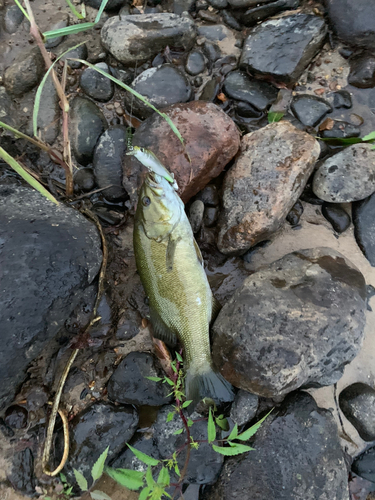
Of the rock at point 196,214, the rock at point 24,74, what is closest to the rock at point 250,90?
the rock at point 196,214

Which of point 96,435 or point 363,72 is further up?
point 363,72

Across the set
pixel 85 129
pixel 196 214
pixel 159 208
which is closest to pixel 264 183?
pixel 196 214

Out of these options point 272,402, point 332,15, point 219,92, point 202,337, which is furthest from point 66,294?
point 332,15

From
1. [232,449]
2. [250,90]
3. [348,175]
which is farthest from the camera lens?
[250,90]

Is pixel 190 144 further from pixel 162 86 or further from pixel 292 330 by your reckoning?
pixel 292 330

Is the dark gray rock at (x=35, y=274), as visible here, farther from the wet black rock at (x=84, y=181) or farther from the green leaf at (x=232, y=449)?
the green leaf at (x=232, y=449)

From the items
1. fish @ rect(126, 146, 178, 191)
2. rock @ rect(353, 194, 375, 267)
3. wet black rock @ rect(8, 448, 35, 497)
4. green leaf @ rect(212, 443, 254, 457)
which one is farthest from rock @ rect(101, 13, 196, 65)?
wet black rock @ rect(8, 448, 35, 497)
